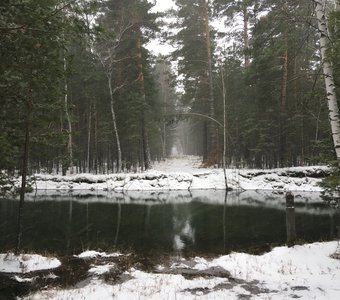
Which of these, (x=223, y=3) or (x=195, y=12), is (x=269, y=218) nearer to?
(x=223, y=3)

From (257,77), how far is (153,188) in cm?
1414

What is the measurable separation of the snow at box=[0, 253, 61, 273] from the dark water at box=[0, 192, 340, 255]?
2398 mm

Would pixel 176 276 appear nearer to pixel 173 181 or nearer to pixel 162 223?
pixel 162 223

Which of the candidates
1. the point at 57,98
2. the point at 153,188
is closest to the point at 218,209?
the point at 153,188

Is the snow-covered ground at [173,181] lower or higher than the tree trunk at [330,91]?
lower

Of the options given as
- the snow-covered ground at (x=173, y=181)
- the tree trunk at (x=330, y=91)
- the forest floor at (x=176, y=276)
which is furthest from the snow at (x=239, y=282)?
the snow-covered ground at (x=173, y=181)

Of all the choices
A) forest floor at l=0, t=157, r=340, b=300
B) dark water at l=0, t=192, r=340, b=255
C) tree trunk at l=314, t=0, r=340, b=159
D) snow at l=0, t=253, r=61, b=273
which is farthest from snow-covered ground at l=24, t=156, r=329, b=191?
snow at l=0, t=253, r=61, b=273

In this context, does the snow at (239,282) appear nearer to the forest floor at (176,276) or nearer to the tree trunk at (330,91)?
the forest floor at (176,276)

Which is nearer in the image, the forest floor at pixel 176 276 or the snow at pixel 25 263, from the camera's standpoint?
the forest floor at pixel 176 276

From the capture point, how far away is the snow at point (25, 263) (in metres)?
7.96

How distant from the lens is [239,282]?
23.1 ft

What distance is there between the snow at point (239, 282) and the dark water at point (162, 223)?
267cm

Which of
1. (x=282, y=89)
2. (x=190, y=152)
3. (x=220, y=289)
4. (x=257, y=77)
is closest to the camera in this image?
(x=220, y=289)

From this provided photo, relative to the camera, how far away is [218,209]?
20.1 m
